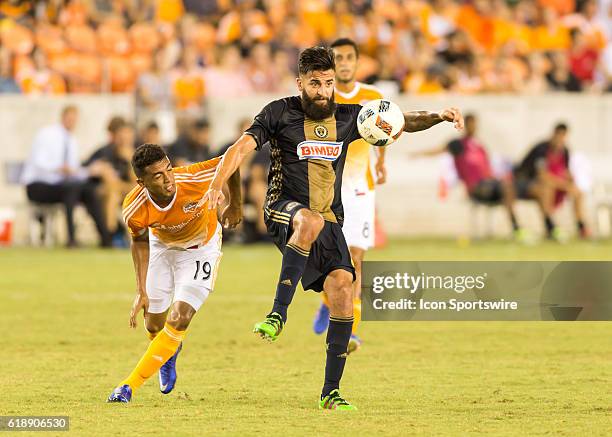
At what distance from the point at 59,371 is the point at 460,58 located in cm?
1620

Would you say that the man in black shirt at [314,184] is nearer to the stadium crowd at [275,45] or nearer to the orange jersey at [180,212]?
the orange jersey at [180,212]

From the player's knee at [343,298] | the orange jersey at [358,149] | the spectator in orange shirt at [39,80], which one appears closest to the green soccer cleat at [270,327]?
the player's knee at [343,298]

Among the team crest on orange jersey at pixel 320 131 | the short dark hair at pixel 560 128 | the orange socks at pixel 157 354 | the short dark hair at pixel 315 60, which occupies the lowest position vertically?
the orange socks at pixel 157 354

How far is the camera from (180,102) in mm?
23078

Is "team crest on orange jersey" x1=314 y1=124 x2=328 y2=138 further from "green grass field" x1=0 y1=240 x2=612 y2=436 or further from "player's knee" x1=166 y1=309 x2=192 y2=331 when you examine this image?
"green grass field" x1=0 y1=240 x2=612 y2=436

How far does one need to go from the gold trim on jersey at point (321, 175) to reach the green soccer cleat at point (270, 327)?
2.84 feet

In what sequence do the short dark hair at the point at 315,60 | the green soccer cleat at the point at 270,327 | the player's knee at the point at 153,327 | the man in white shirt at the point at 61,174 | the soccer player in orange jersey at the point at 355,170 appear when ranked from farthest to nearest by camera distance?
1. the man in white shirt at the point at 61,174
2. the soccer player in orange jersey at the point at 355,170
3. the player's knee at the point at 153,327
4. the short dark hair at the point at 315,60
5. the green soccer cleat at the point at 270,327

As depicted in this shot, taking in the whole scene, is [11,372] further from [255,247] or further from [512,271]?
[255,247]

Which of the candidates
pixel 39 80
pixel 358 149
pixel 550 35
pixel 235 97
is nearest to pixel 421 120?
pixel 358 149

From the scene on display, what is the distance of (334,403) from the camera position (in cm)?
829

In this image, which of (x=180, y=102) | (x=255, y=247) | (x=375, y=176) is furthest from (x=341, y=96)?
(x=180, y=102)

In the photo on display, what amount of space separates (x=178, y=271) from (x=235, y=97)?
14.6m

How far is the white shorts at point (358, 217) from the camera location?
11.4m

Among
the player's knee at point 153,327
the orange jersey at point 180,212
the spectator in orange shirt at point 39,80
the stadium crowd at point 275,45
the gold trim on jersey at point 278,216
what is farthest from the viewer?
the stadium crowd at point 275,45
